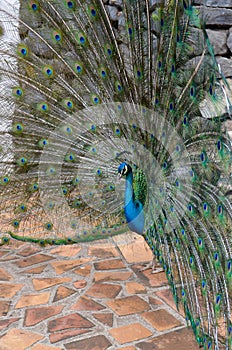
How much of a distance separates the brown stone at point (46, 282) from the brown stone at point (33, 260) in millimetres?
258

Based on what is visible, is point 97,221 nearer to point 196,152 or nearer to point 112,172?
point 112,172

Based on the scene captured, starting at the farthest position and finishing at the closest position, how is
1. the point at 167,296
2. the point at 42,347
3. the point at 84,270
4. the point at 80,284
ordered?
1. the point at 84,270
2. the point at 80,284
3. the point at 167,296
4. the point at 42,347

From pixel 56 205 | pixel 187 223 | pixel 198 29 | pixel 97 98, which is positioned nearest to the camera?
pixel 198 29

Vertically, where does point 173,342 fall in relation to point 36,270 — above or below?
below

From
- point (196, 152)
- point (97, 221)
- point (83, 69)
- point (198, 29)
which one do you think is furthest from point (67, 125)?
point (198, 29)

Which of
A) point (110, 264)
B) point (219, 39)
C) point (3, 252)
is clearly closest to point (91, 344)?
point (110, 264)

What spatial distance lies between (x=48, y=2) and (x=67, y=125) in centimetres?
73

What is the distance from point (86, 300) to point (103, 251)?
2.45 feet

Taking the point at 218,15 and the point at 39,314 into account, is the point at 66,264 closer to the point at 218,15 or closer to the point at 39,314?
the point at 39,314

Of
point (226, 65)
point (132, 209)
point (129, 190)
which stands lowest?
point (132, 209)

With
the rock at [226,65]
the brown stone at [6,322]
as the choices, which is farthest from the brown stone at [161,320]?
the rock at [226,65]

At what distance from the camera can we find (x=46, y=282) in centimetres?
314

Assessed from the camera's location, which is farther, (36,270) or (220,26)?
(220,26)

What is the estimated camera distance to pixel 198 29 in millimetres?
2197
